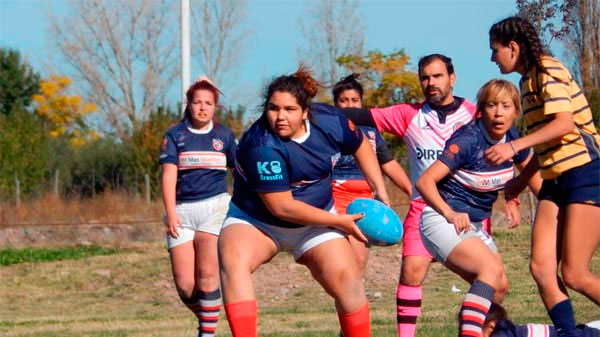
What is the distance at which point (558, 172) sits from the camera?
246 inches

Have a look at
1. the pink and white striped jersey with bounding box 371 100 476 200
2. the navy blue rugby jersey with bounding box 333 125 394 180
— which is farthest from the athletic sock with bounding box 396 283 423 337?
the navy blue rugby jersey with bounding box 333 125 394 180

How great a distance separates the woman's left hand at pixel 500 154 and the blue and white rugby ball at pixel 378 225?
0.72 m

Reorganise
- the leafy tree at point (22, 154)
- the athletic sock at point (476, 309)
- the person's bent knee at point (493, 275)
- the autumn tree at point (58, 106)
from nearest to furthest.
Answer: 1. the athletic sock at point (476, 309)
2. the person's bent knee at point (493, 275)
3. the leafy tree at point (22, 154)
4. the autumn tree at point (58, 106)

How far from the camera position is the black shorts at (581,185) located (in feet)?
20.2

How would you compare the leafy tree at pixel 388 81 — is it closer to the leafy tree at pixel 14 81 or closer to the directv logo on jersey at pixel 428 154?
the directv logo on jersey at pixel 428 154

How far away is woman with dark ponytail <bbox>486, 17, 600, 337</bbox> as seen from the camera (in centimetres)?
616

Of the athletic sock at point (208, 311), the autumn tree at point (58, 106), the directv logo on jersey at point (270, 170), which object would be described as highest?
the autumn tree at point (58, 106)

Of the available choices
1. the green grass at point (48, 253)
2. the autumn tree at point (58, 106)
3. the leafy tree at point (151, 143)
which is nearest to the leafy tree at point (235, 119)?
the leafy tree at point (151, 143)

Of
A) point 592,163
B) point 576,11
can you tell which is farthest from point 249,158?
point 576,11

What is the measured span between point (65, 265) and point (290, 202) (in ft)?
48.8

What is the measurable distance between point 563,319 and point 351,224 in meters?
1.37

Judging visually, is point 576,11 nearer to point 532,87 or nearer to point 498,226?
point 532,87

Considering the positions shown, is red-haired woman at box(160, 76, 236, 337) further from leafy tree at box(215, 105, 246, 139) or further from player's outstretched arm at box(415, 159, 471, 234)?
leafy tree at box(215, 105, 246, 139)

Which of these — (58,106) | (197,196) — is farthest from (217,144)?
(58,106)
